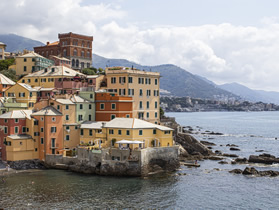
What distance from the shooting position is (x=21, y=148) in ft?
234

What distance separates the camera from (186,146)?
94875mm

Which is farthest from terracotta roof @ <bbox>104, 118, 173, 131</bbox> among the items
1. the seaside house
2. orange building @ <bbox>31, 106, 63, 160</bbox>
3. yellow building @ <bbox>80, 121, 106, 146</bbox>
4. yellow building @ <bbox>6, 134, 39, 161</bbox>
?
the seaside house

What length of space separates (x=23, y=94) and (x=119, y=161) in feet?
105

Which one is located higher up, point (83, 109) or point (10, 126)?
point (83, 109)

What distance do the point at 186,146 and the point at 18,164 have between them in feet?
141

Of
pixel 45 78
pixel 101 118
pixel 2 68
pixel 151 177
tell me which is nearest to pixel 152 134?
pixel 151 177

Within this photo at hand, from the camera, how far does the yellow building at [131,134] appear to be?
228 feet

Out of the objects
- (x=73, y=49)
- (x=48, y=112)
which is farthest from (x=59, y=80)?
(x=73, y=49)

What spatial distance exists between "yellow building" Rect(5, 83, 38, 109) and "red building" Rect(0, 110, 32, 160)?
1066 centimetres

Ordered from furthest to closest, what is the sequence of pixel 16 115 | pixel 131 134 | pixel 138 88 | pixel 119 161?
pixel 138 88 < pixel 16 115 < pixel 131 134 < pixel 119 161

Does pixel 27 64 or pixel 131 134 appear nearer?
pixel 131 134

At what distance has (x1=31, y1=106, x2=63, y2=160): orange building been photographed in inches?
2844

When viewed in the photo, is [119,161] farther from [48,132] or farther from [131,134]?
[48,132]

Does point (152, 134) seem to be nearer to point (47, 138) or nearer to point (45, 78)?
point (47, 138)
